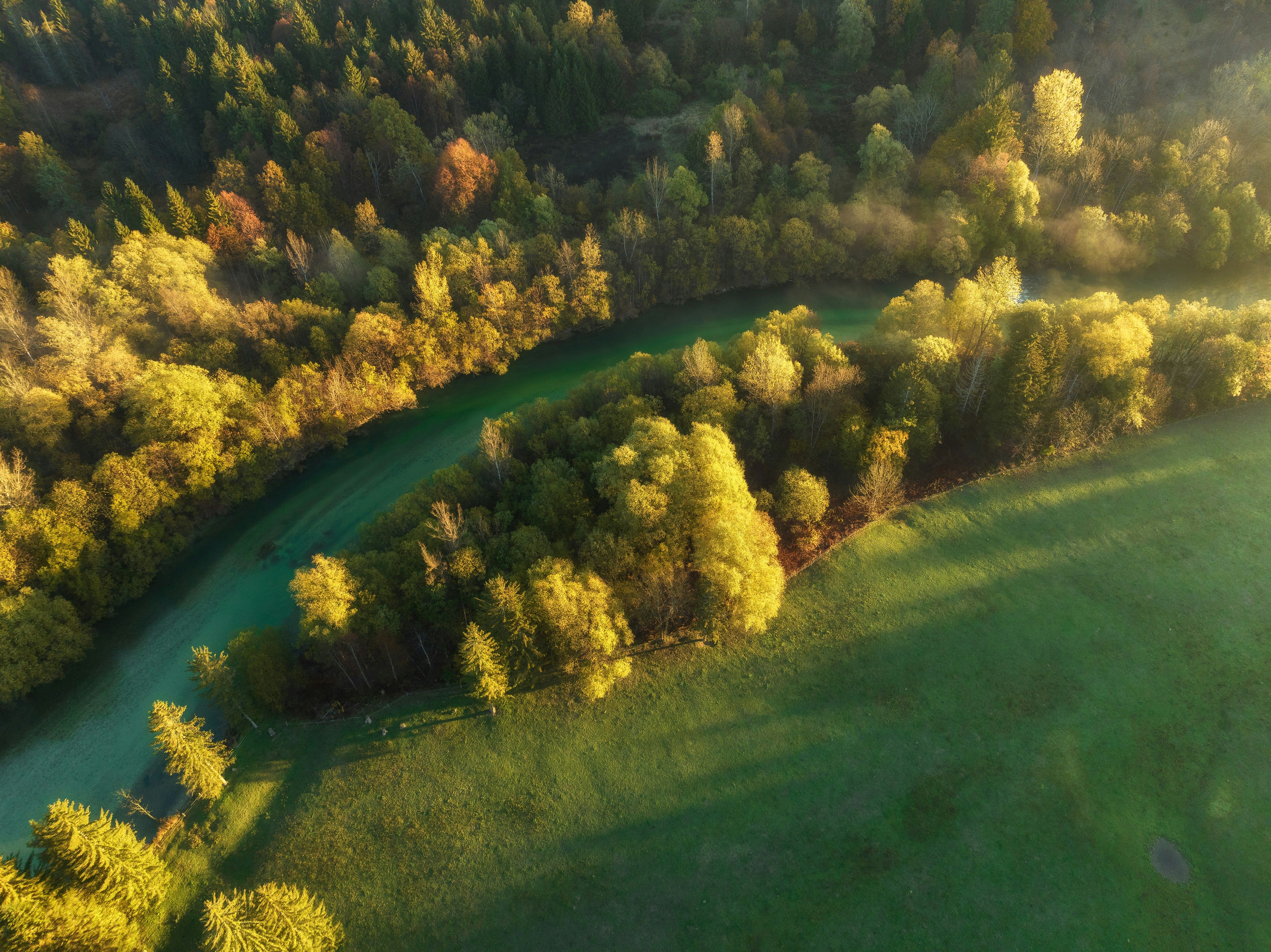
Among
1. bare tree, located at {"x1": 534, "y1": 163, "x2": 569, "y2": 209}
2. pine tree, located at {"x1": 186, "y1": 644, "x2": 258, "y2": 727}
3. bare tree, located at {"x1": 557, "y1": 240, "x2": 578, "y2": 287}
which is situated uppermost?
bare tree, located at {"x1": 534, "y1": 163, "x2": 569, "y2": 209}

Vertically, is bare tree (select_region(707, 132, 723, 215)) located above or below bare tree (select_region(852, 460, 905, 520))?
above

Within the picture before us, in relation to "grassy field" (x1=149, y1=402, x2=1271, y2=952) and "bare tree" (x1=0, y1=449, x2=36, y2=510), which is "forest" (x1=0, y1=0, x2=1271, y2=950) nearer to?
"bare tree" (x1=0, y1=449, x2=36, y2=510)

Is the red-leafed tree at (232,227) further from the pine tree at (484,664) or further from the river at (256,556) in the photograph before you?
the pine tree at (484,664)

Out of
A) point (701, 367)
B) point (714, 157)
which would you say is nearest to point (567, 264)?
point (714, 157)

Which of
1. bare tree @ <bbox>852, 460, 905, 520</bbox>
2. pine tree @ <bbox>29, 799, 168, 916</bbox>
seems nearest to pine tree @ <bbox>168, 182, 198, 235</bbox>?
pine tree @ <bbox>29, 799, 168, 916</bbox>

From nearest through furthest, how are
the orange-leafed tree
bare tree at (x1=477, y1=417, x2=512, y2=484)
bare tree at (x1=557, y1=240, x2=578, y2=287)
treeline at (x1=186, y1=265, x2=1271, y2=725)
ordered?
treeline at (x1=186, y1=265, x2=1271, y2=725)
bare tree at (x1=477, y1=417, x2=512, y2=484)
bare tree at (x1=557, y1=240, x2=578, y2=287)
the orange-leafed tree

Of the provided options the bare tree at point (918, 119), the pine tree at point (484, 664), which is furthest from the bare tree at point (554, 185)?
the pine tree at point (484, 664)

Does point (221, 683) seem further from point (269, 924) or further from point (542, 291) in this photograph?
point (542, 291)
